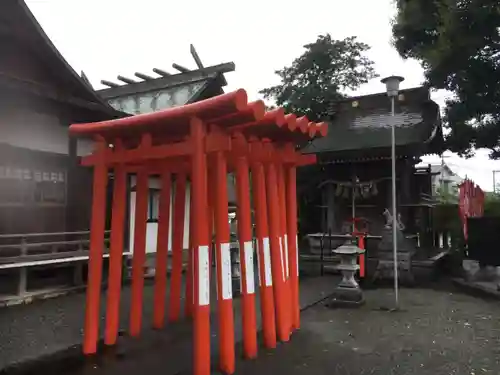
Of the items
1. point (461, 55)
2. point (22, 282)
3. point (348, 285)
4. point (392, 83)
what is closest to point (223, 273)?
point (348, 285)

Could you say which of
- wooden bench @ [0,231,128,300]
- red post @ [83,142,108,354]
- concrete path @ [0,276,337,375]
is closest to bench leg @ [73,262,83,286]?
wooden bench @ [0,231,128,300]

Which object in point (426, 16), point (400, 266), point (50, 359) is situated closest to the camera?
point (50, 359)

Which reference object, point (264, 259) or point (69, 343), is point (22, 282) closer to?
point (69, 343)

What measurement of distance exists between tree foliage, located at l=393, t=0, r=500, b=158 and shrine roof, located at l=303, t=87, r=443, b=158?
117 cm

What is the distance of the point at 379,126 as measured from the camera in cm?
1617

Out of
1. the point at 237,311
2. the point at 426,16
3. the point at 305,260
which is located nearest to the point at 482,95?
the point at 426,16

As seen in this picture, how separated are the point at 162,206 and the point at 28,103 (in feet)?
14.3

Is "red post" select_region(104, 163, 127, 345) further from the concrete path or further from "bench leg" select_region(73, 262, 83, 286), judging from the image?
"bench leg" select_region(73, 262, 83, 286)

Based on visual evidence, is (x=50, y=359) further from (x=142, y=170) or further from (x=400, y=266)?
(x=400, y=266)

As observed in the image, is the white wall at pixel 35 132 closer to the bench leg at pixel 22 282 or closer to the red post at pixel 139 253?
the bench leg at pixel 22 282

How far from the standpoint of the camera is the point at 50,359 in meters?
5.56

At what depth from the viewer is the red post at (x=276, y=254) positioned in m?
6.05

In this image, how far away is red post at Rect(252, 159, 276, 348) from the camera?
5.88 m

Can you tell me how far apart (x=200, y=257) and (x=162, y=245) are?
221cm
